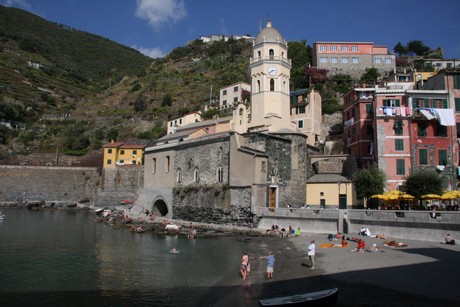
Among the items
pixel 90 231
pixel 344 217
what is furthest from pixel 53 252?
pixel 344 217

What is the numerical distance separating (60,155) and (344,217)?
2138 inches

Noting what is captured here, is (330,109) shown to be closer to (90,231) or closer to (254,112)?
(254,112)

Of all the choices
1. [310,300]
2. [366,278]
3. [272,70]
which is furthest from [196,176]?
[310,300]

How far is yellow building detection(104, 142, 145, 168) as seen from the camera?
58.4 meters

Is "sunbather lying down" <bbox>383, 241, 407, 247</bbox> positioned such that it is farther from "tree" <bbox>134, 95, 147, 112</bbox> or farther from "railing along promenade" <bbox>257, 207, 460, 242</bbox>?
"tree" <bbox>134, 95, 147, 112</bbox>

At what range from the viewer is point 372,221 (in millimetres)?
23844

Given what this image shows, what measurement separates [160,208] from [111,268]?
81.5 ft

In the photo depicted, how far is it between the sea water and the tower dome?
67.6ft

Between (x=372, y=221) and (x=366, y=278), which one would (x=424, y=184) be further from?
(x=366, y=278)

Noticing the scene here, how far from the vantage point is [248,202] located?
30.4 metres

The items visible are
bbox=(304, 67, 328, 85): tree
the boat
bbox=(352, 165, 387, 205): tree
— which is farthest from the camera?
bbox=(304, 67, 328, 85): tree

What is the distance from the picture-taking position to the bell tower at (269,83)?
3669cm

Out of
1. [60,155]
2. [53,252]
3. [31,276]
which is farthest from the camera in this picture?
[60,155]

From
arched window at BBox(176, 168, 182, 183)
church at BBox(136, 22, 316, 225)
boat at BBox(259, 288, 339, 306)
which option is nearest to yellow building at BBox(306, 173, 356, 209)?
church at BBox(136, 22, 316, 225)
